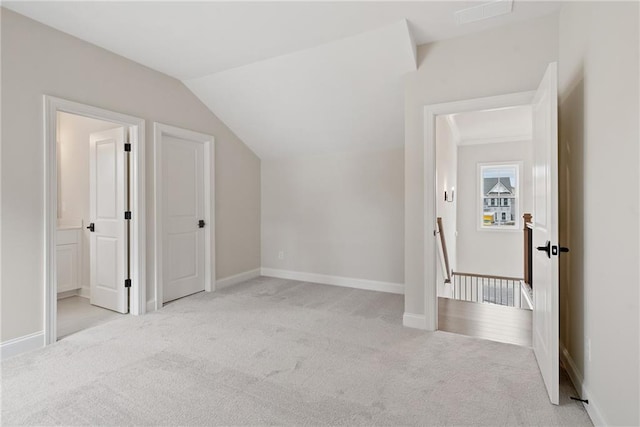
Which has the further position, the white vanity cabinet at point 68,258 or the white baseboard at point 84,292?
the white baseboard at point 84,292

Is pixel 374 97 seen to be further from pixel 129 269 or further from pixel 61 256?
pixel 61 256

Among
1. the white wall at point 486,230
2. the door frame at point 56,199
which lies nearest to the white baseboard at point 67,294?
the door frame at point 56,199

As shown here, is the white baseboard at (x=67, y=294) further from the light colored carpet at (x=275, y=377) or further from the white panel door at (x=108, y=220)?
the light colored carpet at (x=275, y=377)

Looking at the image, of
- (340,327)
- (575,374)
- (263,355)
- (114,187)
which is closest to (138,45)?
(114,187)

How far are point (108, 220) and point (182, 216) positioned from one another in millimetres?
789

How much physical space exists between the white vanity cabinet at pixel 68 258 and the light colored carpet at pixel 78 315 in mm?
209

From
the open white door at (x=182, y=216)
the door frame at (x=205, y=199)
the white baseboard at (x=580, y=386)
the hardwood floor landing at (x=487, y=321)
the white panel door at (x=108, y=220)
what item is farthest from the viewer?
the open white door at (x=182, y=216)

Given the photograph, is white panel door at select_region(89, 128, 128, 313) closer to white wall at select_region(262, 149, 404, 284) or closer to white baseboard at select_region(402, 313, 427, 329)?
white wall at select_region(262, 149, 404, 284)

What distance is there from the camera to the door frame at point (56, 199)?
2.79 m

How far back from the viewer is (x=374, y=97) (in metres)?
3.73

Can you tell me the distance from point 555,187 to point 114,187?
4015 mm

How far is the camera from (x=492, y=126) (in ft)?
20.3

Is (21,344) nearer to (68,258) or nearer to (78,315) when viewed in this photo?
(78,315)

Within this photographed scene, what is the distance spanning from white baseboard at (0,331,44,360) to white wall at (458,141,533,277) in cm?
750
